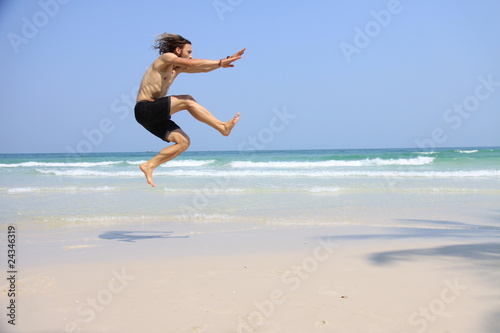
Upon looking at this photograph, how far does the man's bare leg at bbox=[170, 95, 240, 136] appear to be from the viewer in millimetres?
5883

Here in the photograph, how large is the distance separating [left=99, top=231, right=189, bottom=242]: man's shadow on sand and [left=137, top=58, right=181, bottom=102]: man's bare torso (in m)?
1.95

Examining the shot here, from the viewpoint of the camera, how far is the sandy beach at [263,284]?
3258 mm

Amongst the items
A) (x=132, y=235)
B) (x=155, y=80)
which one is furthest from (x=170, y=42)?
(x=132, y=235)

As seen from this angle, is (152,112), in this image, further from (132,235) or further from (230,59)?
(132,235)

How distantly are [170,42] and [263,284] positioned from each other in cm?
329

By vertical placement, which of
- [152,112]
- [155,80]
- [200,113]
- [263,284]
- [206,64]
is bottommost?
[263,284]

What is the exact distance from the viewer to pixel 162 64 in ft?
19.0

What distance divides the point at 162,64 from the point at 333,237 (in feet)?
10.2

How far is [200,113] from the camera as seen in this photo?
235 inches

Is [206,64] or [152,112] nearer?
[206,64]

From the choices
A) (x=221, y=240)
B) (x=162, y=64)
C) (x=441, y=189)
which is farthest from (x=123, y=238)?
(x=441, y=189)

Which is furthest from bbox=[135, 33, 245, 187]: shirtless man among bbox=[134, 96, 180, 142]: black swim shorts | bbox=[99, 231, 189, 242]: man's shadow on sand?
bbox=[99, 231, 189, 242]: man's shadow on sand

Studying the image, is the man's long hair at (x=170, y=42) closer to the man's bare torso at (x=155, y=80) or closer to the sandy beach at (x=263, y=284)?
the man's bare torso at (x=155, y=80)

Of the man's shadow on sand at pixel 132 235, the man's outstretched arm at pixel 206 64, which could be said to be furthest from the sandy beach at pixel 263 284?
the man's outstretched arm at pixel 206 64
